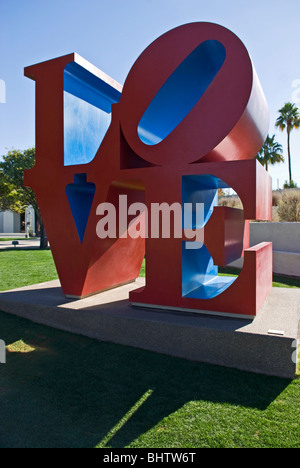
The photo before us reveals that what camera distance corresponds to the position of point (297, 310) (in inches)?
247

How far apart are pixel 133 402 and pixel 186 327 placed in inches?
61.0

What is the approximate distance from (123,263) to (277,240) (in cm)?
744

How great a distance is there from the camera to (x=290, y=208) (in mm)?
15375

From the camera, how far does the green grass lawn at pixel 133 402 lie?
3469mm

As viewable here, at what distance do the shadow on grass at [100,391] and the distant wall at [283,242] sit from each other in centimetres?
834

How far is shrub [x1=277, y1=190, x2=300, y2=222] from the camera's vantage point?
49.7ft

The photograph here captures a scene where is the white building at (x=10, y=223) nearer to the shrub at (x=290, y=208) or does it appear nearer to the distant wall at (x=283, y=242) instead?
the shrub at (x=290, y=208)

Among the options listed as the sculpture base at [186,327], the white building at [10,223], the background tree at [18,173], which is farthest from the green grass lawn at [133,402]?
the white building at [10,223]

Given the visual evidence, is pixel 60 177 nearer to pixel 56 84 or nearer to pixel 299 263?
pixel 56 84

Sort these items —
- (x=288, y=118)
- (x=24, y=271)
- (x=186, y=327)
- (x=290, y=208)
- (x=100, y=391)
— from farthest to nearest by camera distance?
(x=288, y=118), (x=290, y=208), (x=24, y=271), (x=186, y=327), (x=100, y=391)

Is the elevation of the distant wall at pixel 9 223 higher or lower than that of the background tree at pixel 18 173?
lower

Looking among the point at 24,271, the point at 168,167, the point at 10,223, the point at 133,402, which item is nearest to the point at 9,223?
the point at 10,223

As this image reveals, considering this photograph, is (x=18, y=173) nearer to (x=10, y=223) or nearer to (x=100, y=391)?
(x=100, y=391)

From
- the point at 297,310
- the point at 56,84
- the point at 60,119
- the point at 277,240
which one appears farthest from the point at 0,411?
the point at 277,240
